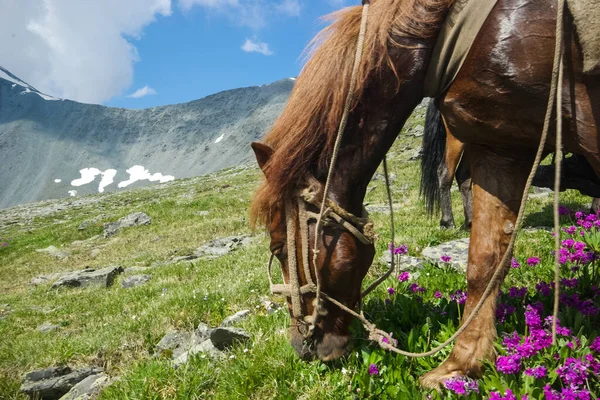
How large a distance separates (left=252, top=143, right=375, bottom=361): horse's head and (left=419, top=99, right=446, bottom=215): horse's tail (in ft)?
20.2

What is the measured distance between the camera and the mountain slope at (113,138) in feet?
387

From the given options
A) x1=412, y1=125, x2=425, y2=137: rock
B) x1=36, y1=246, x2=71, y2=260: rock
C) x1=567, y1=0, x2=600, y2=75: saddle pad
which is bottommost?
x1=36, y1=246, x2=71, y2=260: rock

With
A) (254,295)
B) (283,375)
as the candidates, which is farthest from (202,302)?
(283,375)

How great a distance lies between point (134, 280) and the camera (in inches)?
381

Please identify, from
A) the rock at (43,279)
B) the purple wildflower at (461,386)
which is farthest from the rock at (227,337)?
the rock at (43,279)

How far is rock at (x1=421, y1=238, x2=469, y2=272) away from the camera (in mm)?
5301

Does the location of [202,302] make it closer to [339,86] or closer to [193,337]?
[193,337]

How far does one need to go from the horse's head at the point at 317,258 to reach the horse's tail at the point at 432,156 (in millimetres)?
6157

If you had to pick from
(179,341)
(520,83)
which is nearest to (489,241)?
(520,83)

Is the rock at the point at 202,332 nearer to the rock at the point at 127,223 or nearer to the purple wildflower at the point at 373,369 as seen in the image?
the purple wildflower at the point at 373,369

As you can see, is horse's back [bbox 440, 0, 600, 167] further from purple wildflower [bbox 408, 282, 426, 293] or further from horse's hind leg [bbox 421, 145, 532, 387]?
purple wildflower [bbox 408, 282, 426, 293]

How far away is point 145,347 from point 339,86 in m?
4.07

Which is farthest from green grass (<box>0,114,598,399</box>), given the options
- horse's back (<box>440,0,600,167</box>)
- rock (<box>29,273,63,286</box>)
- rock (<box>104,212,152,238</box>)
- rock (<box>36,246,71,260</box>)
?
rock (<box>104,212,152,238</box>)

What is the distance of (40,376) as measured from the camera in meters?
4.30
